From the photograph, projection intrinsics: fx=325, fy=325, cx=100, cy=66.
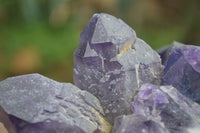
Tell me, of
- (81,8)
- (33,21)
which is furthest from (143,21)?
(33,21)

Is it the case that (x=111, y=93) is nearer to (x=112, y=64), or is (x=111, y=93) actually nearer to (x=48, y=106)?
(x=112, y=64)

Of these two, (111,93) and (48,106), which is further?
(111,93)

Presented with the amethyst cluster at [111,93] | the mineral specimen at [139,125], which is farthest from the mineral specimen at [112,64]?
the mineral specimen at [139,125]

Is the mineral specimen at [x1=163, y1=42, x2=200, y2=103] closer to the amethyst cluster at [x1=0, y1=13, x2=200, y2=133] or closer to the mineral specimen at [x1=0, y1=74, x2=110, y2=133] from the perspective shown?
the amethyst cluster at [x1=0, y1=13, x2=200, y2=133]

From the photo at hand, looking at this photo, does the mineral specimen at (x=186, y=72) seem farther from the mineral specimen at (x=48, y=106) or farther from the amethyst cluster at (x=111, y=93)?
the mineral specimen at (x=48, y=106)

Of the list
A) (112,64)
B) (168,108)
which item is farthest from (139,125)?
(112,64)

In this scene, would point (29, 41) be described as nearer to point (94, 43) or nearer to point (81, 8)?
point (81, 8)

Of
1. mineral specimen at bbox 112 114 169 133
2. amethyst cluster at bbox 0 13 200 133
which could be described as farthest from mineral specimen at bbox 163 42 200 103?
mineral specimen at bbox 112 114 169 133
